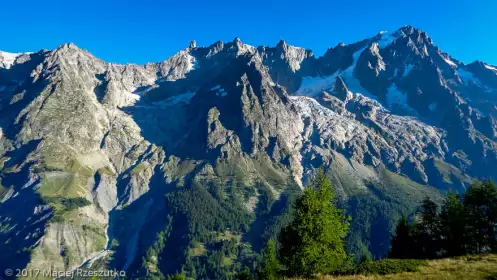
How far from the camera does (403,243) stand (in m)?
75.1

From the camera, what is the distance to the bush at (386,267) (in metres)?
34.9

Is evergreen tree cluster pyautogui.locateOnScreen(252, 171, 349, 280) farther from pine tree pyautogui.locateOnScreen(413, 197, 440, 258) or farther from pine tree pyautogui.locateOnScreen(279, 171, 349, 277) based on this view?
pine tree pyautogui.locateOnScreen(413, 197, 440, 258)

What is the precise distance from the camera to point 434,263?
124 feet

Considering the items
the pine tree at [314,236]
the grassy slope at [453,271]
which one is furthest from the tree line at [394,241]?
the grassy slope at [453,271]

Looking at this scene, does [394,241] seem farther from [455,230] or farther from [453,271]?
[453,271]

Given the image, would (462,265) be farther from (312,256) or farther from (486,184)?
(486,184)

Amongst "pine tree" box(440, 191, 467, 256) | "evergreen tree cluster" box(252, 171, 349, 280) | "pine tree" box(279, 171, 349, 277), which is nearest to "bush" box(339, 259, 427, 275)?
"evergreen tree cluster" box(252, 171, 349, 280)

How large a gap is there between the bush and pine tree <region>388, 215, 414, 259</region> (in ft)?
120

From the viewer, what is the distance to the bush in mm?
34938

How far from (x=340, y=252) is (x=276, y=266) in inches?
1346

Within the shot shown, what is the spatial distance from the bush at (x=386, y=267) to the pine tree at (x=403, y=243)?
36.7 metres

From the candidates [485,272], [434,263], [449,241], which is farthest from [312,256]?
[449,241]

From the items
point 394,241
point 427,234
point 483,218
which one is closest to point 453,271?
point 483,218

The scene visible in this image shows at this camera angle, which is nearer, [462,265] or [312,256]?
[462,265]
